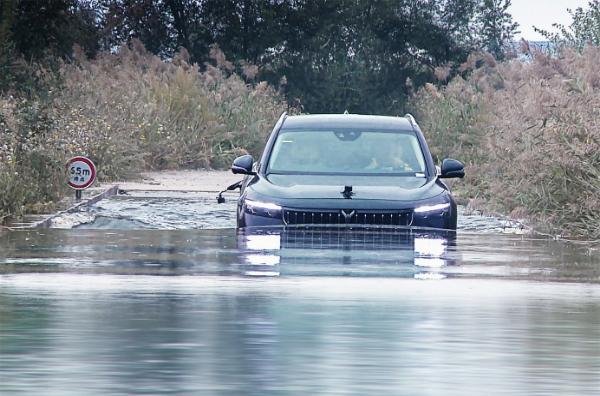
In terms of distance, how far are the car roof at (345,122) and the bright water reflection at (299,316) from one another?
1.59 metres

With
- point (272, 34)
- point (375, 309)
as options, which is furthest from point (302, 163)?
point (272, 34)

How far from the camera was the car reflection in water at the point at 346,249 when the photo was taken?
17.2 m

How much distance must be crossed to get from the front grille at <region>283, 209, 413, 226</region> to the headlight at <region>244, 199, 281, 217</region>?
12 cm

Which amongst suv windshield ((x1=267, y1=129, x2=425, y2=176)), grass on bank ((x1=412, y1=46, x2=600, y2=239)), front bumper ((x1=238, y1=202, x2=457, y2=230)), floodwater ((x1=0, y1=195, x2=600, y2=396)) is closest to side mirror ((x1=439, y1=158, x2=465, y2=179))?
suv windshield ((x1=267, y1=129, x2=425, y2=176))

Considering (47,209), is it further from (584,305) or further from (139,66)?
(139,66)

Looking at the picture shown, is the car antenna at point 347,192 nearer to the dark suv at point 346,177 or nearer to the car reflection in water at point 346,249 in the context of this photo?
the dark suv at point 346,177

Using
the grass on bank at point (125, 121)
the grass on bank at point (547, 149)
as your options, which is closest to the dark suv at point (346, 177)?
the grass on bank at point (547, 149)

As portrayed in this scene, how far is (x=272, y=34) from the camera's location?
206ft

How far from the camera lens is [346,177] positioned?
1961 centimetres

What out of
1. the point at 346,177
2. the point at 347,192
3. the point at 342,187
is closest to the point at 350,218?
the point at 347,192

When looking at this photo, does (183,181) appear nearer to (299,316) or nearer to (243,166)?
(243,166)

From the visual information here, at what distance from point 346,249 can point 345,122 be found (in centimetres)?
255

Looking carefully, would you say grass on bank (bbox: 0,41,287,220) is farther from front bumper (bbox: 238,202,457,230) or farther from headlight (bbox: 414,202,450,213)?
headlight (bbox: 414,202,450,213)

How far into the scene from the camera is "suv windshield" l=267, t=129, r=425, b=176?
2002 cm
